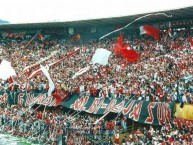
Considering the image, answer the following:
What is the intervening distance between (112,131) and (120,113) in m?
1.47

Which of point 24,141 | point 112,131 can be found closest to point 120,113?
point 112,131

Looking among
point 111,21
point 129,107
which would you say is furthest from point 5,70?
point 111,21

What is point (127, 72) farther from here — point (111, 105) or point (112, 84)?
point (111, 105)

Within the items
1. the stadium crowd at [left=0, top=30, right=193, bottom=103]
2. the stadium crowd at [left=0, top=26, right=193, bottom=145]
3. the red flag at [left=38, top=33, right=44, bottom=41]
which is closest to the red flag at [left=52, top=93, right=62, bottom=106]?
the stadium crowd at [left=0, top=26, right=193, bottom=145]

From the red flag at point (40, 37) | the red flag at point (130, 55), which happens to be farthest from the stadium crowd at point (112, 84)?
the red flag at point (40, 37)

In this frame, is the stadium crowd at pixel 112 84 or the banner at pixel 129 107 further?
the stadium crowd at pixel 112 84

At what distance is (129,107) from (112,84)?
8.54 feet

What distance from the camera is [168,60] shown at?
70.8ft

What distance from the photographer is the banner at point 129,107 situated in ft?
58.0

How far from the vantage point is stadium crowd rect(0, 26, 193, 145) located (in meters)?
17.8

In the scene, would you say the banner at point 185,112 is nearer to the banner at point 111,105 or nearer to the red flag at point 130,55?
the banner at point 111,105

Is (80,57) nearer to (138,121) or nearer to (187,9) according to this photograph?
(187,9)

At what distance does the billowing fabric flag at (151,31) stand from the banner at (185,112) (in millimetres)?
9979

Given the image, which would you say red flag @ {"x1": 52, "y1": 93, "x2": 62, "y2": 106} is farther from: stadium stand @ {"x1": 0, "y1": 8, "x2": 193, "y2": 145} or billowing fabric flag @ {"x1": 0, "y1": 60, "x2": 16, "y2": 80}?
billowing fabric flag @ {"x1": 0, "y1": 60, "x2": 16, "y2": 80}
